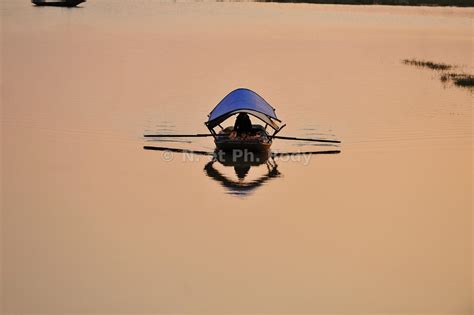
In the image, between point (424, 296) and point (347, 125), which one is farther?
point (347, 125)

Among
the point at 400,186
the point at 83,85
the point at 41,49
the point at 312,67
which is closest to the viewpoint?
the point at 400,186

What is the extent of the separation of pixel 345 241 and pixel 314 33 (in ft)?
130

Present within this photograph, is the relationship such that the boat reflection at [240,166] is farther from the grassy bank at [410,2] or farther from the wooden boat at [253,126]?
the grassy bank at [410,2]

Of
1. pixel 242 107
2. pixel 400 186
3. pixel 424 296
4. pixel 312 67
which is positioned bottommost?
pixel 424 296

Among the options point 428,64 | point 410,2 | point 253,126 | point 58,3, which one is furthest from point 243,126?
point 410,2

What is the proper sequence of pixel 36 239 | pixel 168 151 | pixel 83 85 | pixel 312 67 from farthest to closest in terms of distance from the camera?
pixel 312 67 < pixel 83 85 < pixel 168 151 < pixel 36 239

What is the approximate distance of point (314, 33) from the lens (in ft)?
180

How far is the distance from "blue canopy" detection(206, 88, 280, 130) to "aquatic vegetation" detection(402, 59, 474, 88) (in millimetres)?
12915

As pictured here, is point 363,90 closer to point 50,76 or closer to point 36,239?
point 50,76

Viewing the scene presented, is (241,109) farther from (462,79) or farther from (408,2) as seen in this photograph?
(408,2)

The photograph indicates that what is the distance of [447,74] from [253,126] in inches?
617

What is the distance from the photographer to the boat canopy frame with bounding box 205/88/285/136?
2268 centimetres

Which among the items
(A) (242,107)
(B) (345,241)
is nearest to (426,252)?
(B) (345,241)

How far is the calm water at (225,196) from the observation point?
14125 mm
